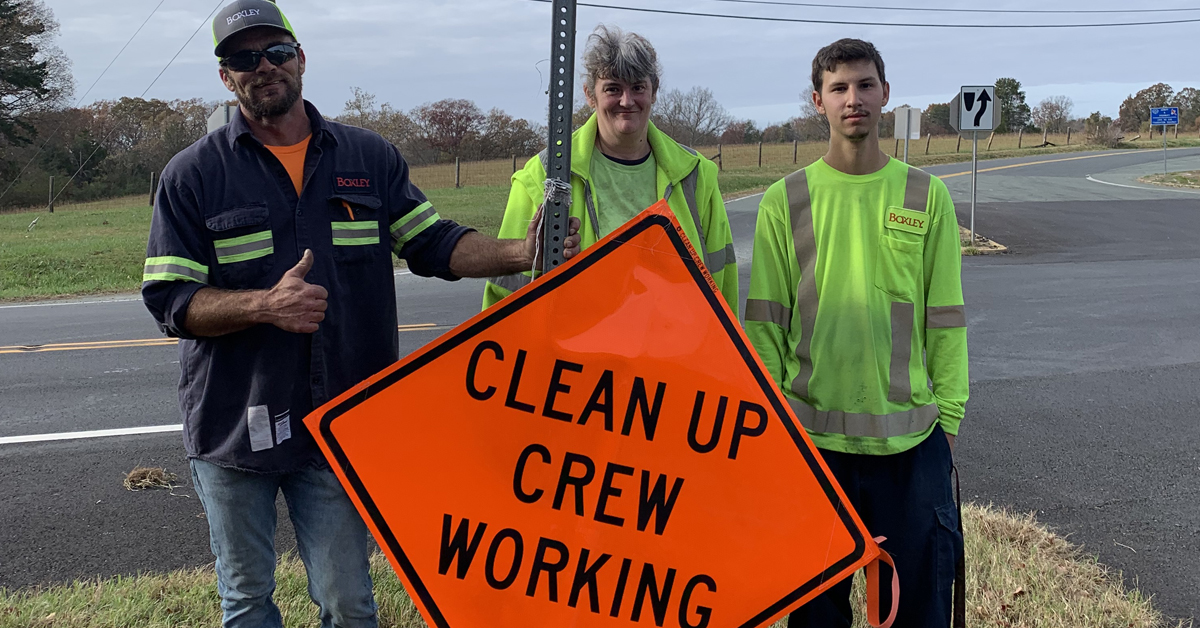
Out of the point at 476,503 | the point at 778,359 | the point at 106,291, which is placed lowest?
the point at 106,291

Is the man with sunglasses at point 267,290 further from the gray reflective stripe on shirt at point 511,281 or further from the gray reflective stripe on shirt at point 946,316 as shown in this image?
the gray reflective stripe on shirt at point 946,316

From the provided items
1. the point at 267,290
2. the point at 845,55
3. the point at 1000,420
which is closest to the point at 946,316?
the point at 845,55

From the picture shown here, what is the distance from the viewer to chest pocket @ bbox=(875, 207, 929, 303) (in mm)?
2377

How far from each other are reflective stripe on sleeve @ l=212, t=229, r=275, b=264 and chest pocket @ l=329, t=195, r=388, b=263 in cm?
18

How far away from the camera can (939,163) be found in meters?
41.8

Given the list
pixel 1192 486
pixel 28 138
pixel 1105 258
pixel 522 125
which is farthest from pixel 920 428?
pixel 28 138

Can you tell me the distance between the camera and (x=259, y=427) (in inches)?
91.3

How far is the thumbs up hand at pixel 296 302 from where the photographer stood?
6.90 feet

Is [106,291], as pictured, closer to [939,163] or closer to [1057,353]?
[1057,353]

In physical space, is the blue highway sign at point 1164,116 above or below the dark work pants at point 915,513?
above

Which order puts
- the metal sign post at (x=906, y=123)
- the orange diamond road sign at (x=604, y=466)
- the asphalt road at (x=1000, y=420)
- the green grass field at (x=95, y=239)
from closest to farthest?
1. the orange diamond road sign at (x=604, y=466)
2. the asphalt road at (x=1000, y=420)
3. the green grass field at (x=95, y=239)
4. the metal sign post at (x=906, y=123)

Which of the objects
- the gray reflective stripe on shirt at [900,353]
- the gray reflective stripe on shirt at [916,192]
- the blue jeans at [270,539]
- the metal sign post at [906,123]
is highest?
the metal sign post at [906,123]

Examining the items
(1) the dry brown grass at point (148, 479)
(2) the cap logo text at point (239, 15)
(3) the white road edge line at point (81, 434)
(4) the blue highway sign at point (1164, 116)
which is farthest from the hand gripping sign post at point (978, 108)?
(4) the blue highway sign at point (1164, 116)

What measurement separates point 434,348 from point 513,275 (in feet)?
1.80
